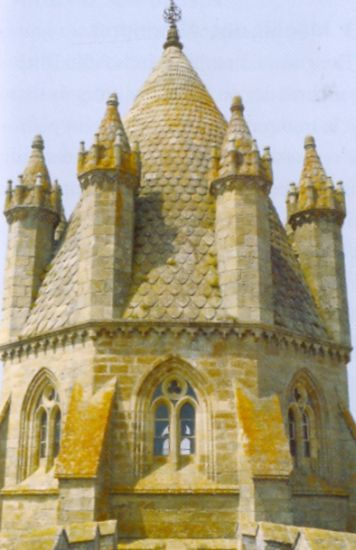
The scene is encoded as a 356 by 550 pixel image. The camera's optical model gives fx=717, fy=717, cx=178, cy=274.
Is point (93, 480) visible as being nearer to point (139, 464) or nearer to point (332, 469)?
point (139, 464)

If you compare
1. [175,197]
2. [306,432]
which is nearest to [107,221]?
[175,197]

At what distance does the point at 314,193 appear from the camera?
2077 centimetres

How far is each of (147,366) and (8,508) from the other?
16.0 ft

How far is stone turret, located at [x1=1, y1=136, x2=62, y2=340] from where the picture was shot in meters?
19.2

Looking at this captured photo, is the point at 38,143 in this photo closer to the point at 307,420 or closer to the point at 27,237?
the point at 27,237

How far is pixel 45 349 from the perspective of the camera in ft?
57.3

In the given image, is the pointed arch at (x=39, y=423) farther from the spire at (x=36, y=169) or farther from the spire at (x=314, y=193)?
the spire at (x=314, y=193)

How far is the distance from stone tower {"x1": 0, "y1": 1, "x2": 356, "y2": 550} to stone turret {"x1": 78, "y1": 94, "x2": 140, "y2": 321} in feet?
0.13

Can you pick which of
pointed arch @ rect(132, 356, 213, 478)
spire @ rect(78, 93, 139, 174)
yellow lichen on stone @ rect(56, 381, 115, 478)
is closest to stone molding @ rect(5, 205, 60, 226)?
spire @ rect(78, 93, 139, 174)

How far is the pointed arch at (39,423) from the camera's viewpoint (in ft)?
56.2

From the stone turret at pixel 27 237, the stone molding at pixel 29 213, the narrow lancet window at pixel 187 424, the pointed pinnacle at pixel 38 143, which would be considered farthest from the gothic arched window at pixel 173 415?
the pointed pinnacle at pixel 38 143

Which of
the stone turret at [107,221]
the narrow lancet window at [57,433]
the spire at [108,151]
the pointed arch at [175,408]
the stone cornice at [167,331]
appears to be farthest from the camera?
the spire at [108,151]

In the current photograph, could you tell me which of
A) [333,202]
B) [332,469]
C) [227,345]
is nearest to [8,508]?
[227,345]

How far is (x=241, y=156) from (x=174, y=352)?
5.37 m
